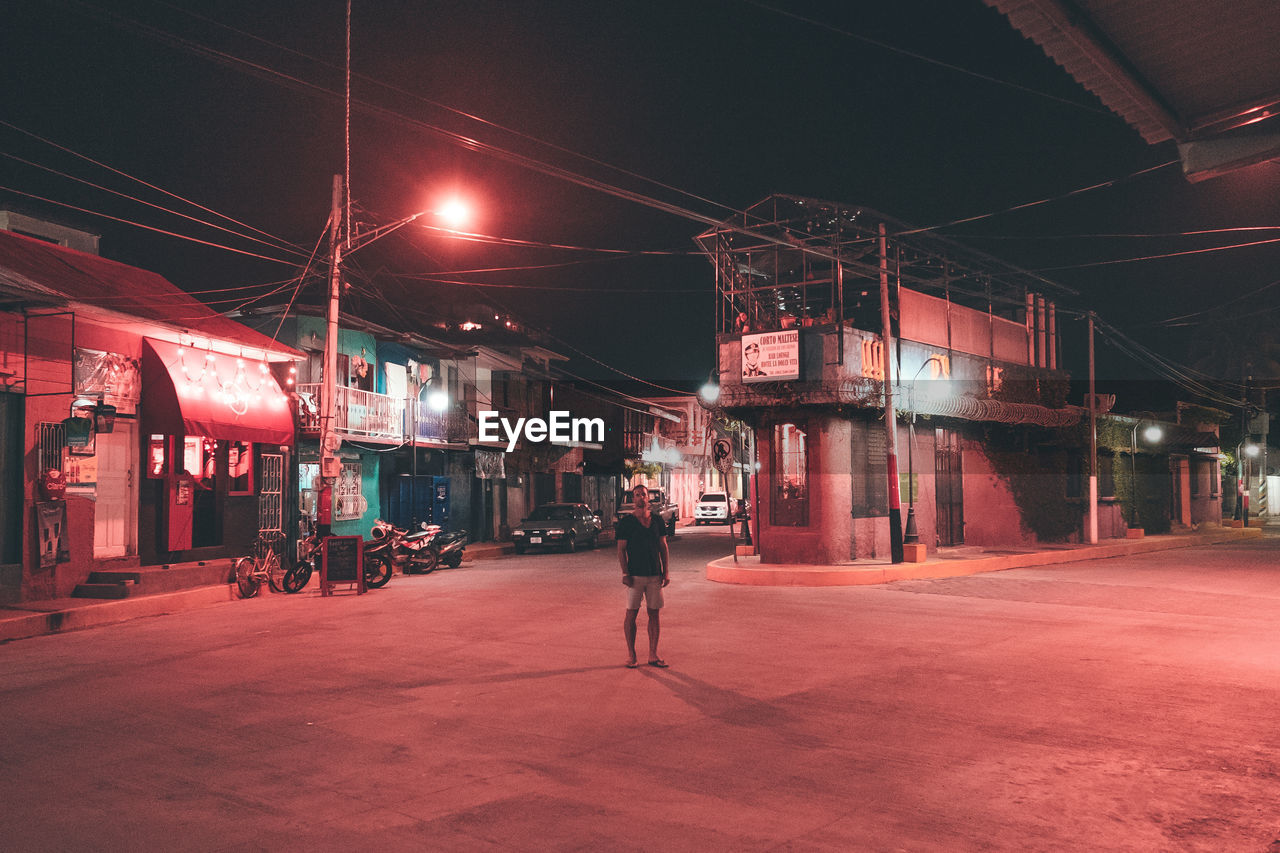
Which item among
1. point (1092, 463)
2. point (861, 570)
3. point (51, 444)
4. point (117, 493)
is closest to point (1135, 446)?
point (1092, 463)

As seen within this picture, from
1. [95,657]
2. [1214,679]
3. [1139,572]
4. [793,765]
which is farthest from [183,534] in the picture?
[1139,572]

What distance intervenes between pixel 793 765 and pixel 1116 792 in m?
1.99

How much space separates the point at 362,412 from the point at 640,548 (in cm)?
1926

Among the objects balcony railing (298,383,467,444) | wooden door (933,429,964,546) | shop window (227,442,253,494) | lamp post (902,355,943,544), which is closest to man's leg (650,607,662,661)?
shop window (227,442,253,494)

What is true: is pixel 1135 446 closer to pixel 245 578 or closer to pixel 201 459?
pixel 245 578

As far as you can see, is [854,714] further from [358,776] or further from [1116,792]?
[358,776]

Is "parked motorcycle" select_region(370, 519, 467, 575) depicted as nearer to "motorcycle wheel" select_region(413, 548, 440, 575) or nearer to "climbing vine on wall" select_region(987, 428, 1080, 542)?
"motorcycle wheel" select_region(413, 548, 440, 575)

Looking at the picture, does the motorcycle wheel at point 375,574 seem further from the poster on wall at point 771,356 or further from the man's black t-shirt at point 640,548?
the man's black t-shirt at point 640,548

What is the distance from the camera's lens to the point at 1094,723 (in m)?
7.50

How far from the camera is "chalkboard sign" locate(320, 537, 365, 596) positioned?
59.5 feet

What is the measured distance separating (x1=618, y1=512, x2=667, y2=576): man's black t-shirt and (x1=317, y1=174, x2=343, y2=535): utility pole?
9899mm

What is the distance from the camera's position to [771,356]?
877 inches

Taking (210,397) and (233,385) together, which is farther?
(233,385)

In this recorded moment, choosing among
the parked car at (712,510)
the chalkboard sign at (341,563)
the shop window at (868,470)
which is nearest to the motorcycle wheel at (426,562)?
the chalkboard sign at (341,563)
